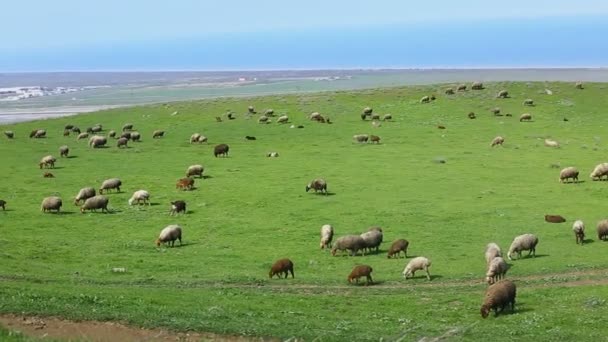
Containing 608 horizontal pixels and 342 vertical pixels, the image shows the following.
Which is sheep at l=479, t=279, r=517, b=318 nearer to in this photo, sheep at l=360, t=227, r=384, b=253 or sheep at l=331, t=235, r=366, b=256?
sheep at l=331, t=235, r=366, b=256

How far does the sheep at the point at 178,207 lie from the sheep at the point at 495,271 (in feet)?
64.1

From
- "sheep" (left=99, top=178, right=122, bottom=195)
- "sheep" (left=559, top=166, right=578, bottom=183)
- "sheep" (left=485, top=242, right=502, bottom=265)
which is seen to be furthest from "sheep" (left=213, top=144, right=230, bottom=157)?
"sheep" (left=485, top=242, right=502, bottom=265)

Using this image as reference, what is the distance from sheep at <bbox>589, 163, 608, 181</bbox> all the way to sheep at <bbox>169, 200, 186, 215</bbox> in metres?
26.2

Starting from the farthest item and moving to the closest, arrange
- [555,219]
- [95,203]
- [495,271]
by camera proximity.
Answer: [95,203], [555,219], [495,271]

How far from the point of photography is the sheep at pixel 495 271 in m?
28.9

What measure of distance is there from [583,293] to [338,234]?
1384cm

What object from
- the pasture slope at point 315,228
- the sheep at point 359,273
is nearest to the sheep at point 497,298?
the pasture slope at point 315,228

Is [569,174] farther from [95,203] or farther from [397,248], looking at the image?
[95,203]

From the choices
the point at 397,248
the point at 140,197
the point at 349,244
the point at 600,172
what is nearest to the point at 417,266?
the point at 397,248

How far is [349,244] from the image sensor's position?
113ft

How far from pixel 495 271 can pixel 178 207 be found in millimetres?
19989

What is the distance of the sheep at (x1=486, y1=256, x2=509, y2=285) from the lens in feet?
94.8

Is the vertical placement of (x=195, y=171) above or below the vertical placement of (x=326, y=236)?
above

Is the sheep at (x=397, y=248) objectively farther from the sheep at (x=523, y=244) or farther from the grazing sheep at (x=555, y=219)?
the grazing sheep at (x=555, y=219)
